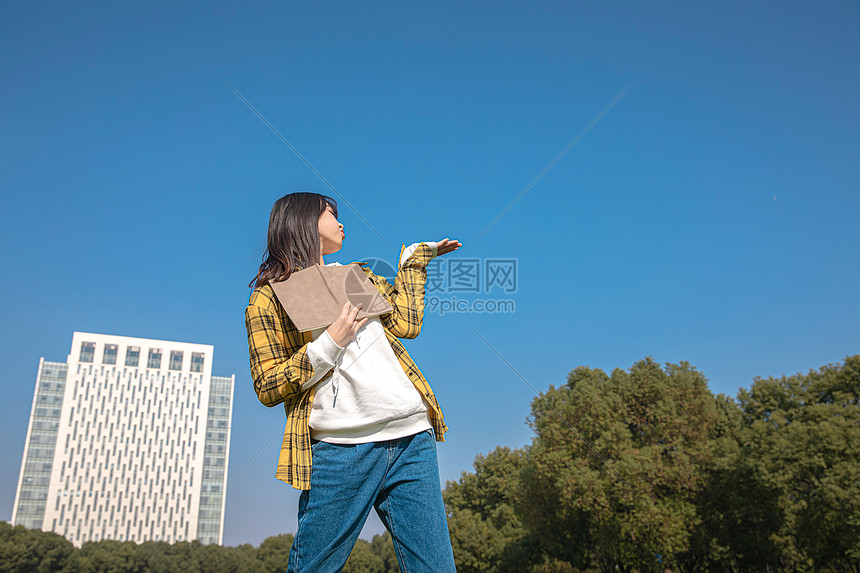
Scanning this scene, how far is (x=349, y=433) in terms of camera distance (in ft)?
7.73

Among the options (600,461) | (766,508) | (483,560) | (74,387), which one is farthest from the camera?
(74,387)

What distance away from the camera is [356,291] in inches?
99.0

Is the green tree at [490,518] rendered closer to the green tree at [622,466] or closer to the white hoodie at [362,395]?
the green tree at [622,466]

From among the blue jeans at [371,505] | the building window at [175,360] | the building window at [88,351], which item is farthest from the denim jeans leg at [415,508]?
the building window at [88,351]

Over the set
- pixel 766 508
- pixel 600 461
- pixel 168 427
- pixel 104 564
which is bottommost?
pixel 104 564

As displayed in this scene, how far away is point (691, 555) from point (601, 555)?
14.2 ft

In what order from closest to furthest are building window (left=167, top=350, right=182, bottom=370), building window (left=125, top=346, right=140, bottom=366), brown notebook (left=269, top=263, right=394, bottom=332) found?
brown notebook (left=269, top=263, right=394, bottom=332) < building window (left=125, top=346, right=140, bottom=366) < building window (left=167, top=350, right=182, bottom=370)

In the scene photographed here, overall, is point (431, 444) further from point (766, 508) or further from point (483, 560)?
point (483, 560)

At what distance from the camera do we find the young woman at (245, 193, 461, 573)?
2.27m

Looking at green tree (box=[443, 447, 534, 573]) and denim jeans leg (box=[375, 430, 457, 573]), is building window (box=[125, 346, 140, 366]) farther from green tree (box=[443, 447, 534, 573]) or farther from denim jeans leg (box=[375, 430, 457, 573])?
denim jeans leg (box=[375, 430, 457, 573])

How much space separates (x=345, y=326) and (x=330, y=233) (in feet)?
2.07

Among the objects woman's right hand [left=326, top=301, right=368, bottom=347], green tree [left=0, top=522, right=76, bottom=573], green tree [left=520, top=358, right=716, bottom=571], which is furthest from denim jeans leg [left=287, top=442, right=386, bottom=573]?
green tree [left=0, top=522, right=76, bottom=573]

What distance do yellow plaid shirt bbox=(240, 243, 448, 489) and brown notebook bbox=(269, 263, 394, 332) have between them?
0.13 metres

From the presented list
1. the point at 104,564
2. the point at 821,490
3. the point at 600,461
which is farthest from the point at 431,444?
the point at 104,564
